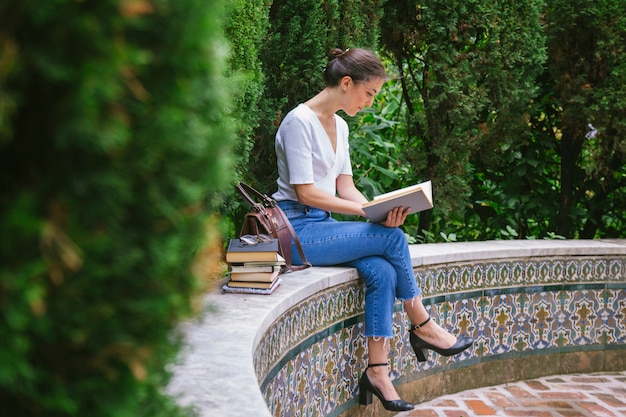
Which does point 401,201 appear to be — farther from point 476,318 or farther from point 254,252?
point 476,318

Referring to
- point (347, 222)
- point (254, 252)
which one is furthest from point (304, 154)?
point (254, 252)

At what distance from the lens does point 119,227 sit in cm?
83

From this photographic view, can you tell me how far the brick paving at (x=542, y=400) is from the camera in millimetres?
3855

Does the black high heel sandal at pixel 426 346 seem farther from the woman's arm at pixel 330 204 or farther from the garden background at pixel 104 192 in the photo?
the garden background at pixel 104 192

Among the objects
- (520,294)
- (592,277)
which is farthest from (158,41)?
(592,277)

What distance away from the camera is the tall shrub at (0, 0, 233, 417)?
0.75 m

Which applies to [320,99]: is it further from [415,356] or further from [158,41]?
[158,41]

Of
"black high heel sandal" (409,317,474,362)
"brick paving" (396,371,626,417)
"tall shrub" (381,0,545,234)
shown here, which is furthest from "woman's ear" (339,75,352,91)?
"brick paving" (396,371,626,417)

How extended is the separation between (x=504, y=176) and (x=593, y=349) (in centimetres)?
156

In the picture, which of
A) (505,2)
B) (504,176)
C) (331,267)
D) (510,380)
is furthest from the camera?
(504,176)

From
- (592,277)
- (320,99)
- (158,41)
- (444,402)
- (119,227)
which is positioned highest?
(320,99)

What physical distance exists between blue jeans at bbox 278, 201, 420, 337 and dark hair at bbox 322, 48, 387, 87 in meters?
0.65

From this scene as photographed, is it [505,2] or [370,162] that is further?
[370,162]

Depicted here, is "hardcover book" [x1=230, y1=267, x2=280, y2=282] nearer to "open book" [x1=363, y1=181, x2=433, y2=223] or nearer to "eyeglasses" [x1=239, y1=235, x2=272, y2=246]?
"eyeglasses" [x1=239, y1=235, x2=272, y2=246]
